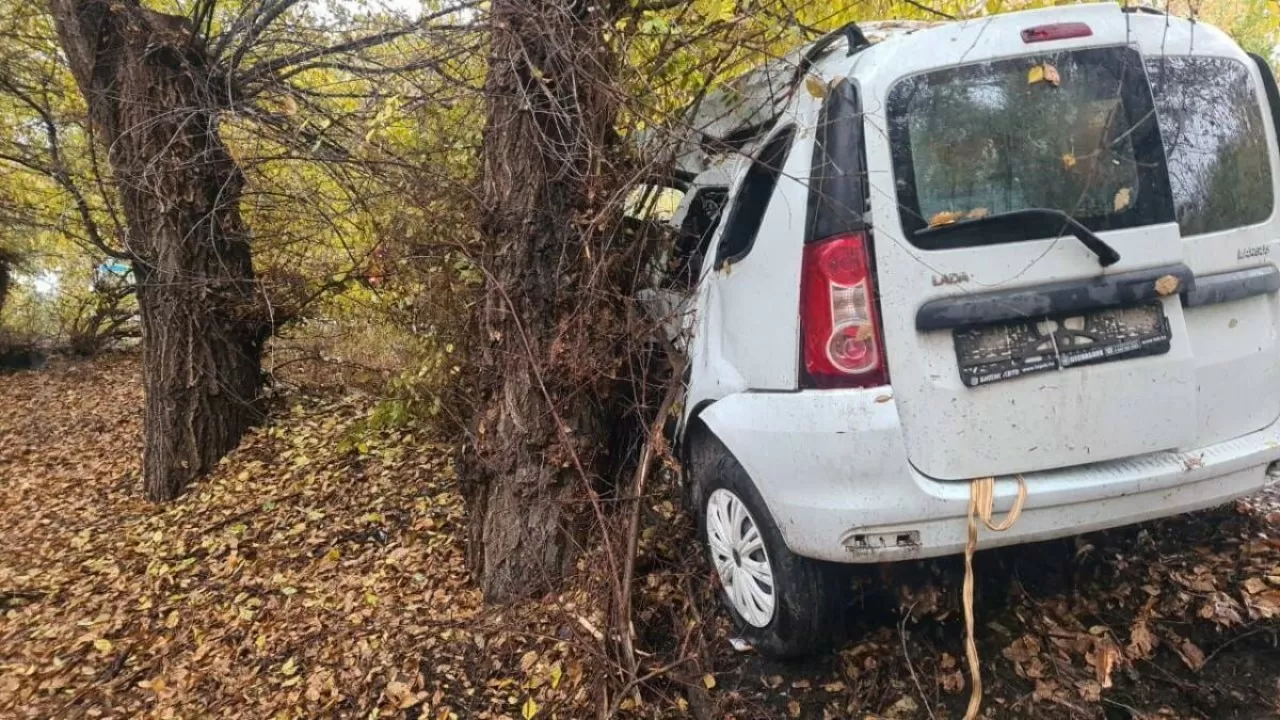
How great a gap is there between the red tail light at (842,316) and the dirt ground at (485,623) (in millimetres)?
1035

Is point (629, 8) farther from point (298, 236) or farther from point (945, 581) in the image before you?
point (298, 236)

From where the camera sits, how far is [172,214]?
5.41 metres

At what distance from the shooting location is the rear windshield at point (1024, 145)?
7.29 ft

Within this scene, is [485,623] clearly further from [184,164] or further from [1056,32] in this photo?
[184,164]

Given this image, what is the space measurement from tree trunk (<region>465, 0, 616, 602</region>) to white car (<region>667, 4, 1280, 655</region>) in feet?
3.86

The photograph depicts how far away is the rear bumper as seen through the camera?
2.19 m

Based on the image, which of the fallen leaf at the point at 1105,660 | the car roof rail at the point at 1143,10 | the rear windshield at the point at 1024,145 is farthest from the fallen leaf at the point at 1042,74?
the fallen leaf at the point at 1105,660

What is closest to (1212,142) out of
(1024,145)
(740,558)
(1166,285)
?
(1166,285)

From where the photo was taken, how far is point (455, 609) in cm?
356

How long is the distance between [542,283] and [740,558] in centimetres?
148

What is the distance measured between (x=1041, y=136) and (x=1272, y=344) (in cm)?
→ 109

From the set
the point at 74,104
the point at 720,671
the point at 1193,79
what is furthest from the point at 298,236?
the point at 1193,79

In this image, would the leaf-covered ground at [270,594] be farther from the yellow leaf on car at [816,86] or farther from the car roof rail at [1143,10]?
the car roof rail at [1143,10]

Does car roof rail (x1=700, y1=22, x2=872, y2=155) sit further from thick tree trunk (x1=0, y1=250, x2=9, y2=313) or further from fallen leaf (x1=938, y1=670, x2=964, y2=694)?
thick tree trunk (x1=0, y1=250, x2=9, y2=313)
